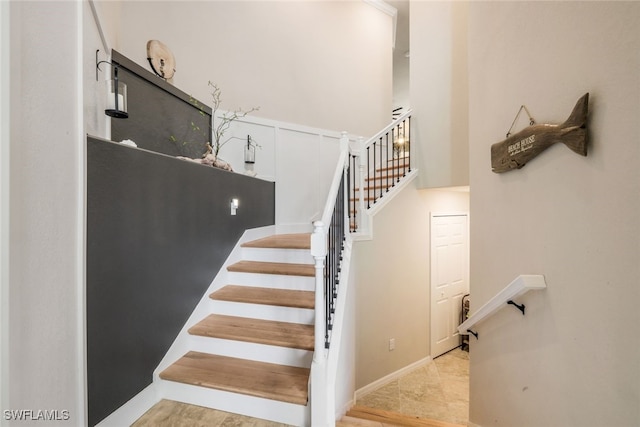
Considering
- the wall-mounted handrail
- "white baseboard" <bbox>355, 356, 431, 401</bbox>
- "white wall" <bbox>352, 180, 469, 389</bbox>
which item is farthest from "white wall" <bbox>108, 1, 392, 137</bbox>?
"white baseboard" <bbox>355, 356, 431, 401</bbox>

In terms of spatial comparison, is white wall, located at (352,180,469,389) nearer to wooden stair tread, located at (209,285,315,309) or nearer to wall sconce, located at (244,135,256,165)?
wooden stair tread, located at (209,285,315,309)

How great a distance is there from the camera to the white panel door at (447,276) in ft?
13.8

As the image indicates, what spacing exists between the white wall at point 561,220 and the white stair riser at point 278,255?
1.54 meters

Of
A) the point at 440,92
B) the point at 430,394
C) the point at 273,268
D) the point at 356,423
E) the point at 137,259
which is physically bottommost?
the point at 430,394

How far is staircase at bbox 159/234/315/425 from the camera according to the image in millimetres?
1656

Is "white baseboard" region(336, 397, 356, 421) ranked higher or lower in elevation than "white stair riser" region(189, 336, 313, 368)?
lower

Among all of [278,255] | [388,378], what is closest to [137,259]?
[278,255]

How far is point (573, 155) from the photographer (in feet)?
4.89

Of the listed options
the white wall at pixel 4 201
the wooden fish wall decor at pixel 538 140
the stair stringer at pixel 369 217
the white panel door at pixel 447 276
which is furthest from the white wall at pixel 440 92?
the white wall at pixel 4 201

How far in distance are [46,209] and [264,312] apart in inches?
60.0

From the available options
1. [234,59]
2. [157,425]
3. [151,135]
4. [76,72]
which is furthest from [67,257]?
[234,59]

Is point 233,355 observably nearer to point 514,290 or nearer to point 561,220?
point 514,290

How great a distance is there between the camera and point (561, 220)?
1562 mm

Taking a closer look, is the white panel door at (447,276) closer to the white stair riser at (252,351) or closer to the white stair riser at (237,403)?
the white stair riser at (252,351)
